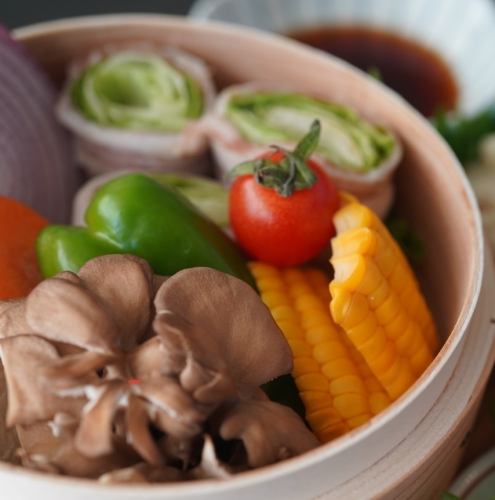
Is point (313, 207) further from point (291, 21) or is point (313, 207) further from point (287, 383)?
point (291, 21)

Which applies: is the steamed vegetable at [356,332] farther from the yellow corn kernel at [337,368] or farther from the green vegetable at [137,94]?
the green vegetable at [137,94]

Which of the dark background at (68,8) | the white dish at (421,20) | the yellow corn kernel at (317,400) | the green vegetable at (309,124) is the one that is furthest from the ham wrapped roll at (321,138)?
the dark background at (68,8)

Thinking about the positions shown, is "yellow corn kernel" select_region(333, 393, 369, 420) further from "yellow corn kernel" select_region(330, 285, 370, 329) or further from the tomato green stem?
the tomato green stem

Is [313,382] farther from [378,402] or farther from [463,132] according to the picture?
[463,132]

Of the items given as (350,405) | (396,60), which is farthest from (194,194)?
(396,60)

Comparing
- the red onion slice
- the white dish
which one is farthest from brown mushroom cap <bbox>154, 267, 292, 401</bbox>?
the white dish
